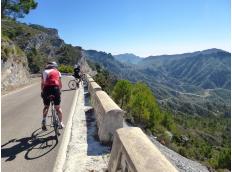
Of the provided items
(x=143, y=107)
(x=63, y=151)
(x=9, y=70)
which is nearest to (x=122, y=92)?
(x=143, y=107)

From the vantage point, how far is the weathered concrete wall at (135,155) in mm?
3617

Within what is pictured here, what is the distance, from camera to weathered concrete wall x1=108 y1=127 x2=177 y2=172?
362 cm

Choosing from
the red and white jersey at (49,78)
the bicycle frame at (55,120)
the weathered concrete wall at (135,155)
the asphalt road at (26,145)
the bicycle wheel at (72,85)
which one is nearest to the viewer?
the weathered concrete wall at (135,155)

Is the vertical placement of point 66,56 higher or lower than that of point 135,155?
lower

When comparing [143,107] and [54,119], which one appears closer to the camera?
[54,119]

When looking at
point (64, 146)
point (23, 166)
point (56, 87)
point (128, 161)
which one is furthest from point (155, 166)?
point (56, 87)

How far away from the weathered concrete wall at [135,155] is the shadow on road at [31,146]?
216 cm

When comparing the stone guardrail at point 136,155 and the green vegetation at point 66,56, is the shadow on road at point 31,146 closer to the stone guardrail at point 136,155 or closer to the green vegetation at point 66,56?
the stone guardrail at point 136,155

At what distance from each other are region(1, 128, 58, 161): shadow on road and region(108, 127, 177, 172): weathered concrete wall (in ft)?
7.10

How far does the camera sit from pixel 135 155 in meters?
4.04

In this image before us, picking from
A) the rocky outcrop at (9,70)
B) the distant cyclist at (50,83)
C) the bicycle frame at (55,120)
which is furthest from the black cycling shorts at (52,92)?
the rocky outcrop at (9,70)

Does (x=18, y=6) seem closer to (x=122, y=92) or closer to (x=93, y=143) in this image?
(x=122, y=92)

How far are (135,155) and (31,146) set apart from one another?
4.02 m

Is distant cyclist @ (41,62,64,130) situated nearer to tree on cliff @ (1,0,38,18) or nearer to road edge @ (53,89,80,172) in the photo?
road edge @ (53,89,80,172)
